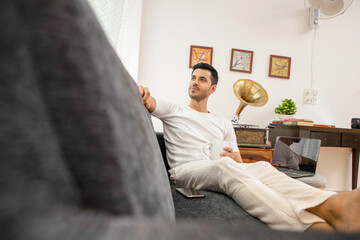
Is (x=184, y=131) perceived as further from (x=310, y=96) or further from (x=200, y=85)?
(x=310, y=96)

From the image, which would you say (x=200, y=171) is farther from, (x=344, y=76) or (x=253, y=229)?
(x=344, y=76)

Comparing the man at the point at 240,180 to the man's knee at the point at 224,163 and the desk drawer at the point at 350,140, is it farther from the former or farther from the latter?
the desk drawer at the point at 350,140

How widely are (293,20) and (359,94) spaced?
1.33 m

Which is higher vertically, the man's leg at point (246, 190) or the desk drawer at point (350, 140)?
the desk drawer at point (350, 140)

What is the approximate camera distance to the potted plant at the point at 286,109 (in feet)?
9.46

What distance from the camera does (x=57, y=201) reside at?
22 cm

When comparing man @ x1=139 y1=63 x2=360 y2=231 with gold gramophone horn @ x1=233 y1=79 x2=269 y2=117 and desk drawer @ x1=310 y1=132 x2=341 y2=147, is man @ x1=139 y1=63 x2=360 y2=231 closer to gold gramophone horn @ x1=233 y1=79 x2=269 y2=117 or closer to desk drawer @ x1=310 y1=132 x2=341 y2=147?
gold gramophone horn @ x1=233 y1=79 x2=269 y2=117

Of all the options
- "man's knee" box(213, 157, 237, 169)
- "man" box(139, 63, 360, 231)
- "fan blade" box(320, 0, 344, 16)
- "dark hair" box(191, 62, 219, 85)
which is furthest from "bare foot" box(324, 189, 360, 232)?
"fan blade" box(320, 0, 344, 16)

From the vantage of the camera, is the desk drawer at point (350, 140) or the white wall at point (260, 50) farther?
the white wall at point (260, 50)

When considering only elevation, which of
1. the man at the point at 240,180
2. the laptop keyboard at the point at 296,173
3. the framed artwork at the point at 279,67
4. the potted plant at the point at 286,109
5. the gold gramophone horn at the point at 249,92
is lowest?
the laptop keyboard at the point at 296,173

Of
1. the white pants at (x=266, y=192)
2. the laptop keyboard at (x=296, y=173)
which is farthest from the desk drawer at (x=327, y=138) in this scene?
the white pants at (x=266, y=192)

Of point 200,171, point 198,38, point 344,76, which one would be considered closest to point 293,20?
point 344,76

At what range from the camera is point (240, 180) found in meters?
0.97

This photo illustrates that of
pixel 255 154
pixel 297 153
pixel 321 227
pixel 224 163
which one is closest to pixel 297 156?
pixel 297 153
